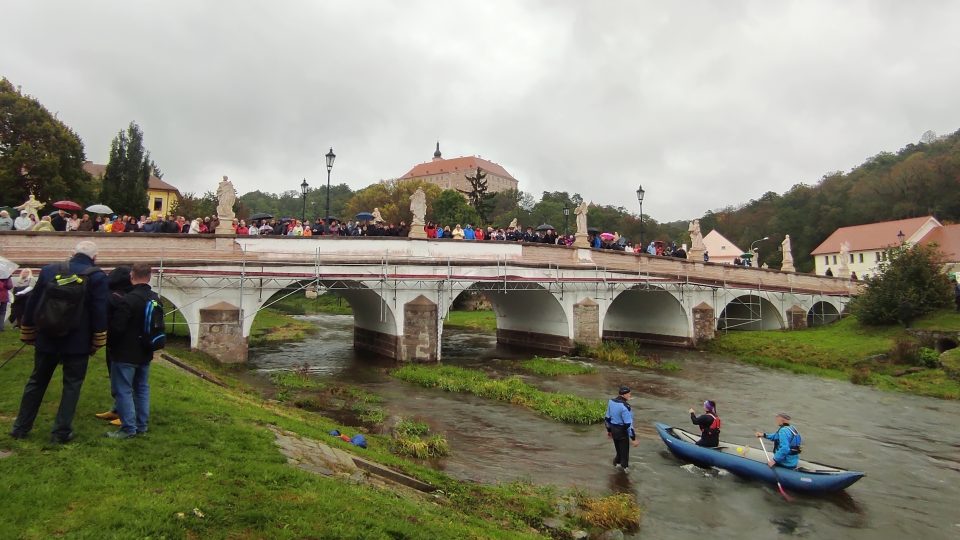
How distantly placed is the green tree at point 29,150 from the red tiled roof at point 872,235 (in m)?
73.9

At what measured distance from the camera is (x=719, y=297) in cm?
3206

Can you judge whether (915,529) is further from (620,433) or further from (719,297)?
(719,297)

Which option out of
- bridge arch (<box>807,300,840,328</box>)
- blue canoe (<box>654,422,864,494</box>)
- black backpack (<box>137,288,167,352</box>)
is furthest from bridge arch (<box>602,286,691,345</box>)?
black backpack (<box>137,288,167,352</box>)

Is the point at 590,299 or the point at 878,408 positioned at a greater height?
the point at 590,299

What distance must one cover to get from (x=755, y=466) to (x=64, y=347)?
11.3 metres

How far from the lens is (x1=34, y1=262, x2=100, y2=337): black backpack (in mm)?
5805

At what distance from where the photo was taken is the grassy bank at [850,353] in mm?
20672

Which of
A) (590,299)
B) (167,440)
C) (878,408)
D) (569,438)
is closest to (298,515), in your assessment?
(167,440)

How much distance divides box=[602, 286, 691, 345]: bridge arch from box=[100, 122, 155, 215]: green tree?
37.4m

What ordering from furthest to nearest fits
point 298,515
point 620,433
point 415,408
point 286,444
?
1. point 415,408
2. point 620,433
3. point 286,444
4. point 298,515

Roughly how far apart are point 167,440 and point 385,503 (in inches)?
114

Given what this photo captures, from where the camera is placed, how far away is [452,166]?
441 ft

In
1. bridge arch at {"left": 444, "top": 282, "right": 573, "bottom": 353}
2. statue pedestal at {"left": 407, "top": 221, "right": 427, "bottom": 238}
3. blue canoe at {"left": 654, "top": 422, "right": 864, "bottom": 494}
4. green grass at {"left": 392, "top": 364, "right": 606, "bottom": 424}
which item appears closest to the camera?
blue canoe at {"left": 654, "top": 422, "right": 864, "bottom": 494}

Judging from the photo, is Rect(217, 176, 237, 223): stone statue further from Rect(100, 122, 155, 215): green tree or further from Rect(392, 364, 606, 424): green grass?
Rect(100, 122, 155, 215): green tree
